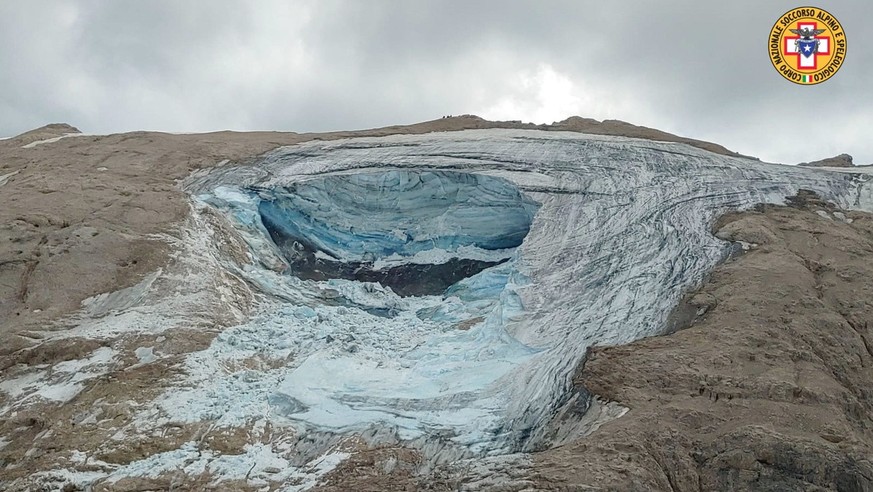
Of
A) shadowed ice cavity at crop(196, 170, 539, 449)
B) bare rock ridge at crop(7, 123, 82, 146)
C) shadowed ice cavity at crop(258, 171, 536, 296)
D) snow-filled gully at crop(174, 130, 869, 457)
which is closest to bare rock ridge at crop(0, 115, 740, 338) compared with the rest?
bare rock ridge at crop(7, 123, 82, 146)

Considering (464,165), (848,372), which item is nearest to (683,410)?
(848,372)

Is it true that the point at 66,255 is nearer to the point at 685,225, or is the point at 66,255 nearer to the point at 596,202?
the point at 596,202

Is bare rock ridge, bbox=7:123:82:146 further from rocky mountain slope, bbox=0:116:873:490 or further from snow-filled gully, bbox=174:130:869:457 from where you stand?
snow-filled gully, bbox=174:130:869:457

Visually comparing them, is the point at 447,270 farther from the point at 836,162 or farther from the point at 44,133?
the point at 44,133

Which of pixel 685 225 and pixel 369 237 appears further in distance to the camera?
pixel 369 237

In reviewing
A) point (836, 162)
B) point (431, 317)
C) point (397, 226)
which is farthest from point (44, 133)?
point (836, 162)

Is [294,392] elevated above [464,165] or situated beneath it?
situated beneath
